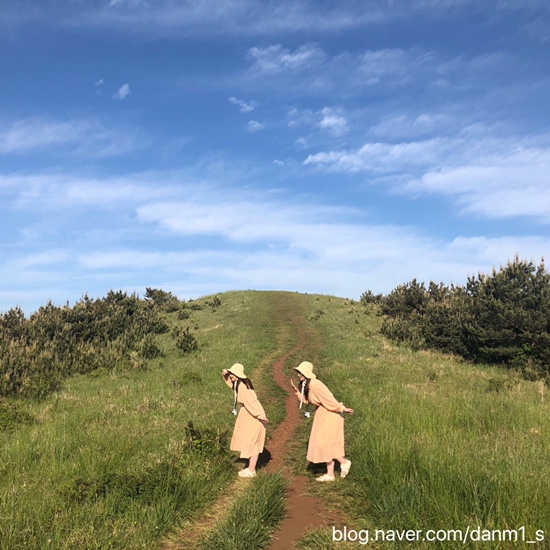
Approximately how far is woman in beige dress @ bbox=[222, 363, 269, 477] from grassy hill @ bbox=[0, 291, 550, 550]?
477 millimetres

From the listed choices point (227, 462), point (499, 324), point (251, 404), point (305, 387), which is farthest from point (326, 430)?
point (499, 324)

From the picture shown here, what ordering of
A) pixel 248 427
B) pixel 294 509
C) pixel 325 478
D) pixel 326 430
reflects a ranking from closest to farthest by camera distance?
1. pixel 294 509
2. pixel 325 478
3. pixel 326 430
4. pixel 248 427

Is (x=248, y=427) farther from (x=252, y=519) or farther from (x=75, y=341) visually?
(x=75, y=341)

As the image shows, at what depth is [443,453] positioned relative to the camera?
22.2 feet

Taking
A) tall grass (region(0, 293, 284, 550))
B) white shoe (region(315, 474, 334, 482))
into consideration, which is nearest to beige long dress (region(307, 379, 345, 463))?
white shoe (region(315, 474, 334, 482))

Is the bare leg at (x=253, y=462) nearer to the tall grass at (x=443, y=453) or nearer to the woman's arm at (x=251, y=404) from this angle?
the woman's arm at (x=251, y=404)

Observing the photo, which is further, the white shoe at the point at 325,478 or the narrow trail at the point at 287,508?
the white shoe at the point at 325,478

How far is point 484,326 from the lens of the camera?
24938 millimetres

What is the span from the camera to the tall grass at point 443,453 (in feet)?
16.4

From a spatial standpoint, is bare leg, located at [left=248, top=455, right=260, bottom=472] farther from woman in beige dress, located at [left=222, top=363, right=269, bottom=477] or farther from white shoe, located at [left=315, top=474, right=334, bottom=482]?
white shoe, located at [left=315, top=474, right=334, bottom=482]

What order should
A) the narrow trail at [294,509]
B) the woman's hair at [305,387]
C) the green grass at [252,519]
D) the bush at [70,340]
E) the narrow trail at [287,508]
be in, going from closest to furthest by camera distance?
the green grass at [252,519] < the narrow trail at [287,508] < the narrow trail at [294,509] < the woman's hair at [305,387] < the bush at [70,340]

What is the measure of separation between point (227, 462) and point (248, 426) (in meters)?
0.76

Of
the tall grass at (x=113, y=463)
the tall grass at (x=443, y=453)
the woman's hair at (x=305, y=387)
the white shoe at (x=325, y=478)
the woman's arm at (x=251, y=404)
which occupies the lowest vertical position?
the white shoe at (x=325, y=478)

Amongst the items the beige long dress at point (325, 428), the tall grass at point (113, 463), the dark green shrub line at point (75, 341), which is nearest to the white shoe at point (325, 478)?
the beige long dress at point (325, 428)
